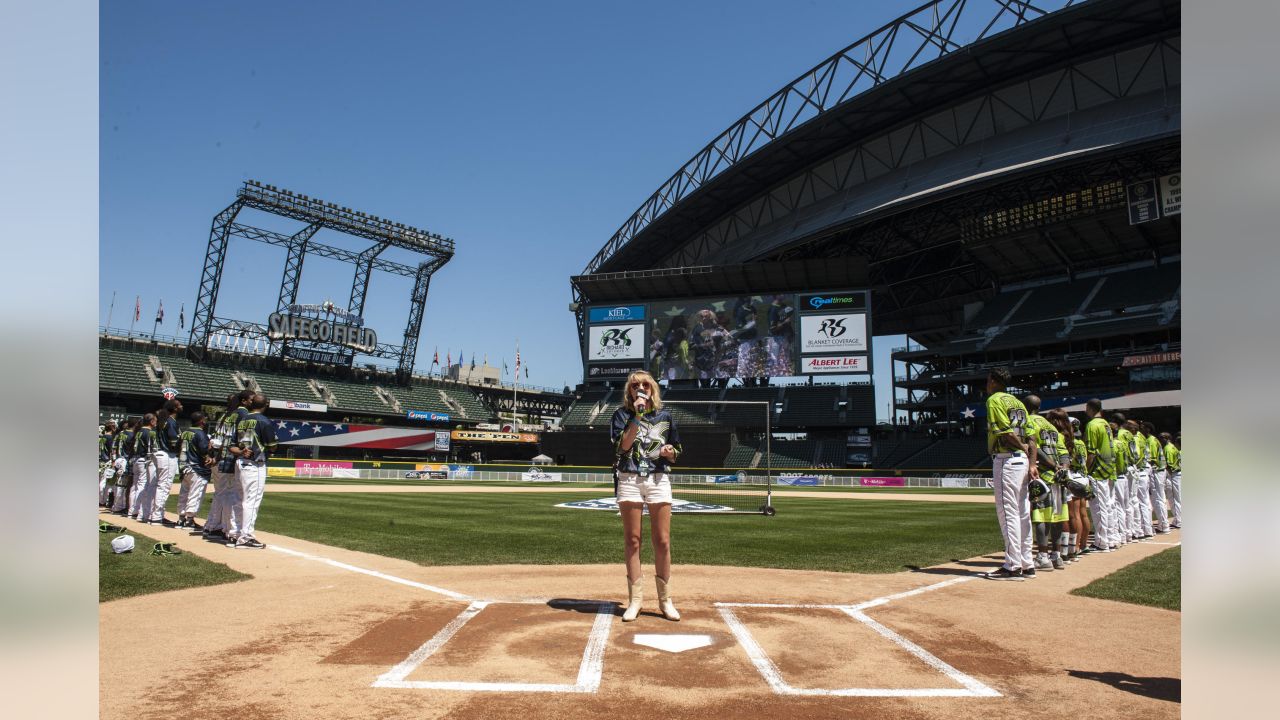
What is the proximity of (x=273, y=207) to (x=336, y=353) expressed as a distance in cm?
1583

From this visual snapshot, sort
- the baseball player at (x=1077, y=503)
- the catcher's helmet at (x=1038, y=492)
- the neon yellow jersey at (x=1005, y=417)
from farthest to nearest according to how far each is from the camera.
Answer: the baseball player at (x=1077, y=503) < the catcher's helmet at (x=1038, y=492) < the neon yellow jersey at (x=1005, y=417)

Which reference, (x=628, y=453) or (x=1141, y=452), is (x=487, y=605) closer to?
(x=628, y=453)

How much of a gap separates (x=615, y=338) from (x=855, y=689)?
54730mm

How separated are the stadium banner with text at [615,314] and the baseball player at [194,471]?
46.2m

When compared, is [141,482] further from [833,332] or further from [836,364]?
[833,332]

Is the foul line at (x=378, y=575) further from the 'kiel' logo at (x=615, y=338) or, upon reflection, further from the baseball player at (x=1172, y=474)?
the 'kiel' logo at (x=615, y=338)

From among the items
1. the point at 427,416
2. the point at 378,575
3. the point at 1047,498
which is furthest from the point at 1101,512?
the point at 427,416

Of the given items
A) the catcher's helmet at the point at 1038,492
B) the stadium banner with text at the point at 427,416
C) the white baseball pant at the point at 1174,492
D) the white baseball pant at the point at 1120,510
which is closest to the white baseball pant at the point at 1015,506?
the catcher's helmet at the point at 1038,492

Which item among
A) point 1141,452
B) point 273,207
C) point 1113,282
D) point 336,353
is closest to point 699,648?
point 1141,452

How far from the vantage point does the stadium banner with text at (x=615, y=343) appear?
58.2 m

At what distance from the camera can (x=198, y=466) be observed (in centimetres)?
1261

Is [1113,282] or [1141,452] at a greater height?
[1113,282]

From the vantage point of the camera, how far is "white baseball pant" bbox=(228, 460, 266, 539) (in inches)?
416

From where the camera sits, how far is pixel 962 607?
22.3ft
